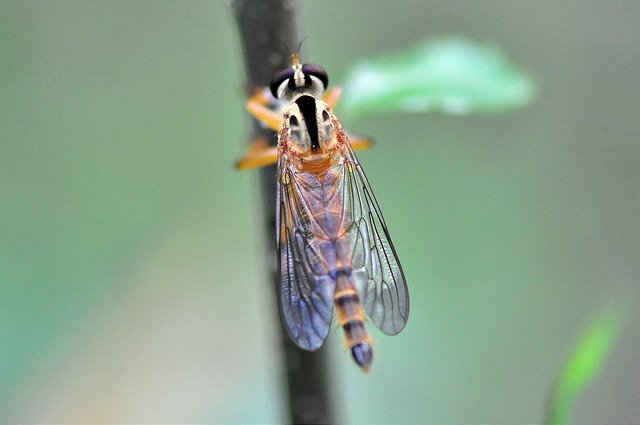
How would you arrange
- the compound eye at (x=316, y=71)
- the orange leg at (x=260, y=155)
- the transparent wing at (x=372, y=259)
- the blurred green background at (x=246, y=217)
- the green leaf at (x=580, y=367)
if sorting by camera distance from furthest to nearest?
the blurred green background at (x=246, y=217), the compound eye at (x=316, y=71), the transparent wing at (x=372, y=259), the orange leg at (x=260, y=155), the green leaf at (x=580, y=367)

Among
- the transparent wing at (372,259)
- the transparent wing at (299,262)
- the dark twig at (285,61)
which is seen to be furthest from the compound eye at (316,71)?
the dark twig at (285,61)

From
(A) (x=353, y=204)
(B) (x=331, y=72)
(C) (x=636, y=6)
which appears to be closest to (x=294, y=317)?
(A) (x=353, y=204)

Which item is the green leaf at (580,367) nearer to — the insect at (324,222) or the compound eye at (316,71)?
the insect at (324,222)

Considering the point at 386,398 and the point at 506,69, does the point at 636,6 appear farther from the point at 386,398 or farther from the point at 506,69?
the point at 506,69

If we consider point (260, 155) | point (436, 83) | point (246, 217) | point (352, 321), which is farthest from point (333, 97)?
Answer: point (246, 217)

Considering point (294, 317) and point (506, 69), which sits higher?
point (506, 69)

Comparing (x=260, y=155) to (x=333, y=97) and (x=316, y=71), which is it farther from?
(x=333, y=97)

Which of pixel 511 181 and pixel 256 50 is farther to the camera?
pixel 511 181
